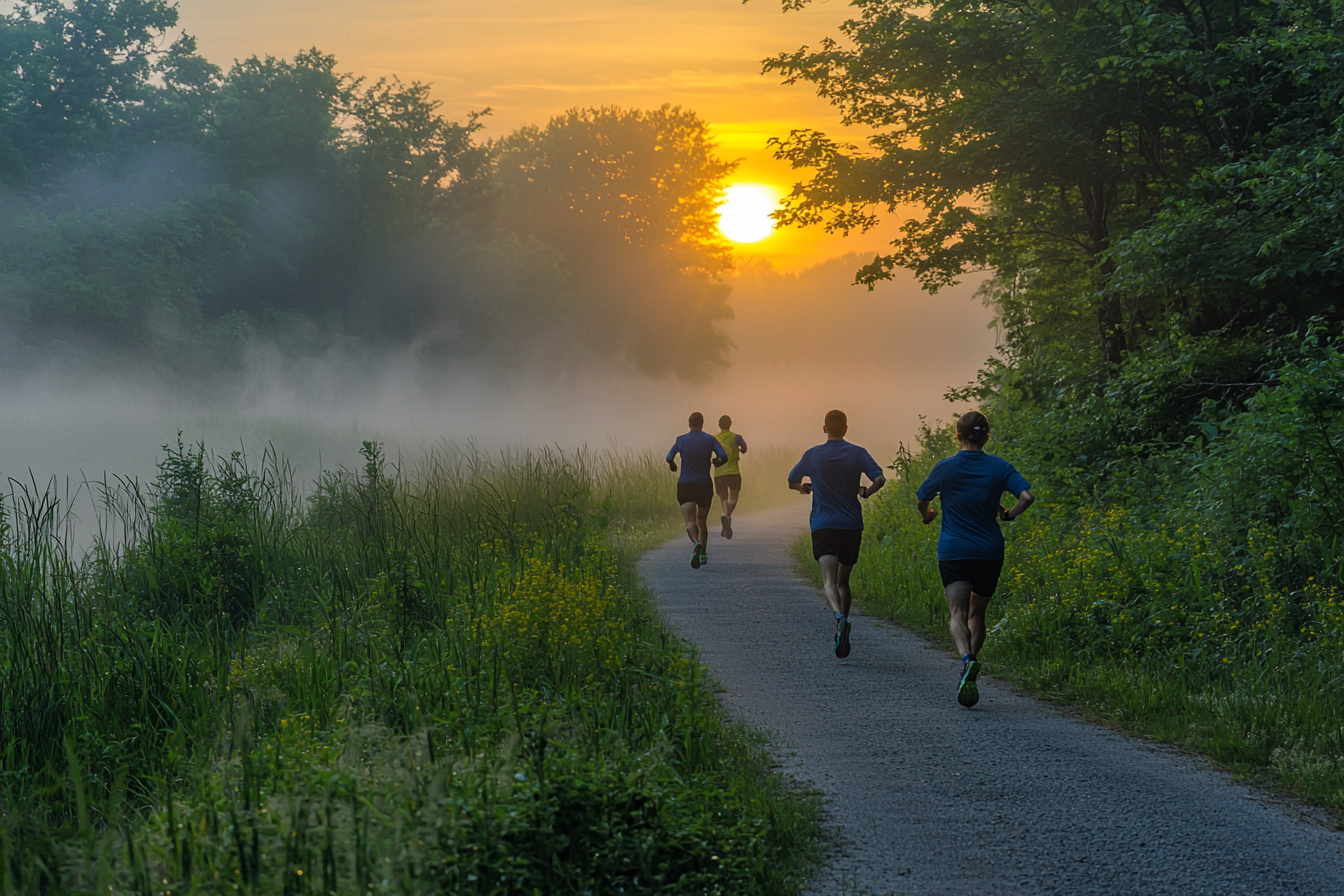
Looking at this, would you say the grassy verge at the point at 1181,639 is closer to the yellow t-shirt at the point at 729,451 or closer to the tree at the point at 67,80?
the yellow t-shirt at the point at 729,451

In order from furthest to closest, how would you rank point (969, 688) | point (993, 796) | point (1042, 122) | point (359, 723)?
point (1042, 122)
point (969, 688)
point (359, 723)
point (993, 796)

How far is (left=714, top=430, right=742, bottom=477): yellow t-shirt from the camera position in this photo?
56.8 feet

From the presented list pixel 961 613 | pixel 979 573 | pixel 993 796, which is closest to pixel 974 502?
pixel 979 573

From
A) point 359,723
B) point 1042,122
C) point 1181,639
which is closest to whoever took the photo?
point 359,723

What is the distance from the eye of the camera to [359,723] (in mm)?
5754

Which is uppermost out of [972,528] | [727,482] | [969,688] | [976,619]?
[727,482]

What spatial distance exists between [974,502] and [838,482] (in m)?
1.95

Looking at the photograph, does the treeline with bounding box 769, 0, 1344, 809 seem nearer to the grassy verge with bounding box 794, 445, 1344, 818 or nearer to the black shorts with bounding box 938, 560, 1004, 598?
the grassy verge with bounding box 794, 445, 1344, 818

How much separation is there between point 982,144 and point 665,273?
4583cm

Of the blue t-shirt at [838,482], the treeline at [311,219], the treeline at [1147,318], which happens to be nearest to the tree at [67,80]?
the treeline at [311,219]

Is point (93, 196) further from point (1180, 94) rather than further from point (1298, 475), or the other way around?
point (1298, 475)

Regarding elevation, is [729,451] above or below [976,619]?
above

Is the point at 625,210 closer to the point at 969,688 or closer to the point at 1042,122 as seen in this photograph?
the point at 1042,122

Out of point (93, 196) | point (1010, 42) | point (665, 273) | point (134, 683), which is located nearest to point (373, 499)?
point (134, 683)
